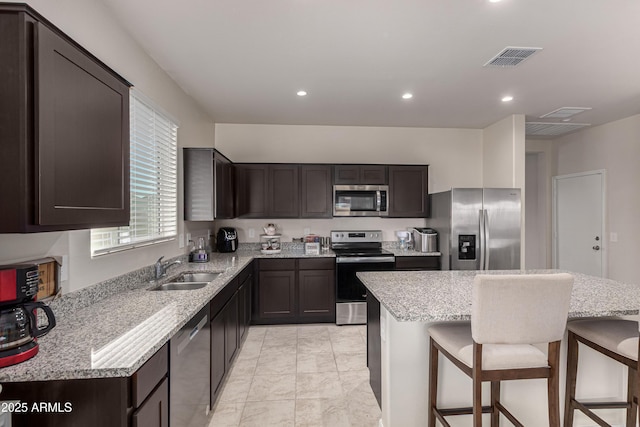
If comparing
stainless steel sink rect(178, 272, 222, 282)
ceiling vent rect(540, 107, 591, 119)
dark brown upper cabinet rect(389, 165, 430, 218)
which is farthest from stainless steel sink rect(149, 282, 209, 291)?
ceiling vent rect(540, 107, 591, 119)

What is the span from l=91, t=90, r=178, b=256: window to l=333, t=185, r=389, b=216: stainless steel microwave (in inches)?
81.1

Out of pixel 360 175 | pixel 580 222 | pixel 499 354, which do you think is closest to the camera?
pixel 499 354

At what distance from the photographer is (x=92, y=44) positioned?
188 centimetres

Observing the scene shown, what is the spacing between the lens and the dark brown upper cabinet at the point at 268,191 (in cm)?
425

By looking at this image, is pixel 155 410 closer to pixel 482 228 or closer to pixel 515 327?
pixel 515 327

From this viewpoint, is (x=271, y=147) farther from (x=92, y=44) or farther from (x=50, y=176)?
(x=50, y=176)

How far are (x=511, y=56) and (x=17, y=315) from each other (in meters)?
3.39

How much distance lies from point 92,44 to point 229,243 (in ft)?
8.67

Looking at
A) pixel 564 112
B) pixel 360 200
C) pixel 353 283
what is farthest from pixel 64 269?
pixel 564 112

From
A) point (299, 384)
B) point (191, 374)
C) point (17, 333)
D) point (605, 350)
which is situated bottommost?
point (299, 384)

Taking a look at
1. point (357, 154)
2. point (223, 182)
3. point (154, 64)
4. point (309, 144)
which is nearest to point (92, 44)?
point (154, 64)

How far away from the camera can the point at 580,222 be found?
480cm

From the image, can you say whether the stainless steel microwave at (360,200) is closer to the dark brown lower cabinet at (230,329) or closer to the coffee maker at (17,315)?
the dark brown lower cabinet at (230,329)

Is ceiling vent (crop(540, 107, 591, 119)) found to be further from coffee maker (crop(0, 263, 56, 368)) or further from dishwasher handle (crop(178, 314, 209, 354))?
coffee maker (crop(0, 263, 56, 368))
